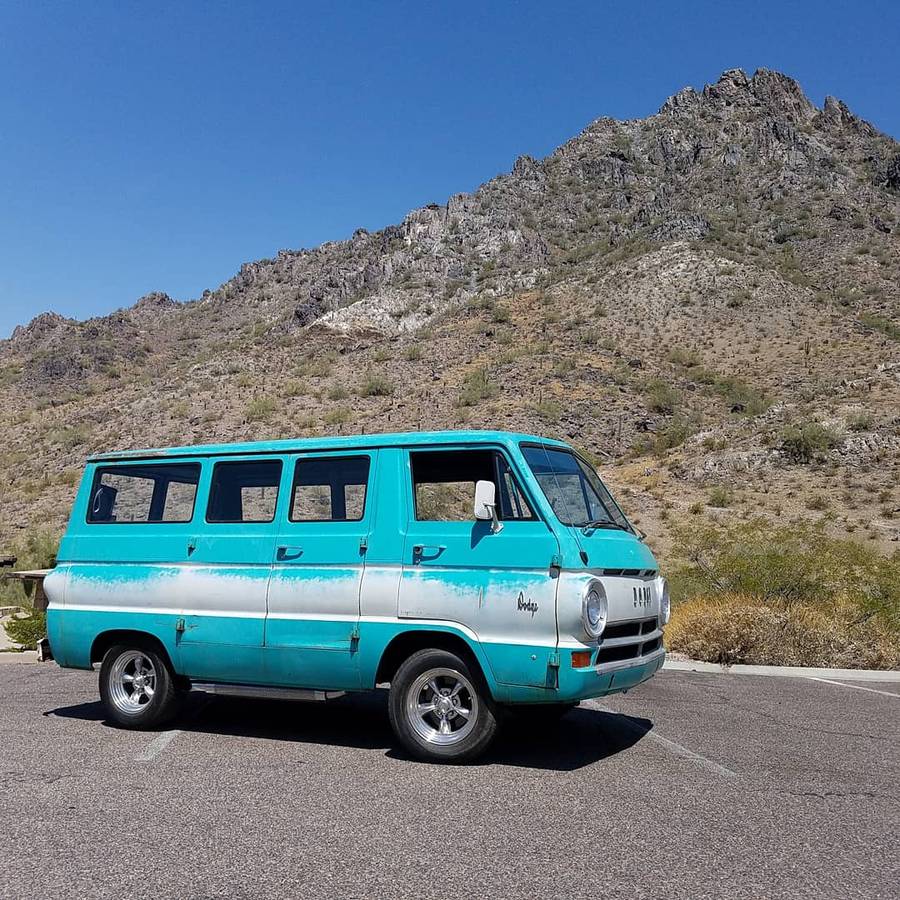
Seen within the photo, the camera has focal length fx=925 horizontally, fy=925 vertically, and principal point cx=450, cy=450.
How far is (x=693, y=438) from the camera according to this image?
41.5m

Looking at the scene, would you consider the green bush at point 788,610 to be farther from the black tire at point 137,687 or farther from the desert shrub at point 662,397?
the desert shrub at point 662,397

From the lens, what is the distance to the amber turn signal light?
6.55 meters

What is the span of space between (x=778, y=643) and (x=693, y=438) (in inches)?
1173

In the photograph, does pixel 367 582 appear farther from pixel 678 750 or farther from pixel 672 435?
pixel 672 435

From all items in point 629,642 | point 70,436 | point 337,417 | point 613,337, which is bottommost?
point 629,642

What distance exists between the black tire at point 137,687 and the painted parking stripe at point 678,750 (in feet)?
13.5

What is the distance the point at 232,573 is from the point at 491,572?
2.37 metres

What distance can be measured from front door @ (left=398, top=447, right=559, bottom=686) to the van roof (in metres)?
0.10

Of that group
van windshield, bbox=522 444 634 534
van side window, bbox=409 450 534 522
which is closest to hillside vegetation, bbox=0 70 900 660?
van windshield, bbox=522 444 634 534

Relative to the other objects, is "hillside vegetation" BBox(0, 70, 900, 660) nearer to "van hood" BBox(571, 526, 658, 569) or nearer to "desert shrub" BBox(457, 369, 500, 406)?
"desert shrub" BBox(457, 369, 500, 406)

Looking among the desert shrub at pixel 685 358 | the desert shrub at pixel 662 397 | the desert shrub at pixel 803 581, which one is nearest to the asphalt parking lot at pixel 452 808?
the desert shrub at pixel 803 581

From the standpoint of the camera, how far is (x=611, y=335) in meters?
56.6

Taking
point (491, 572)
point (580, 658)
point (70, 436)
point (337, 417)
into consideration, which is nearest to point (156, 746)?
point (491, 572)

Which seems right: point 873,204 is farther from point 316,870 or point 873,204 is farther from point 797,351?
point 316,870
